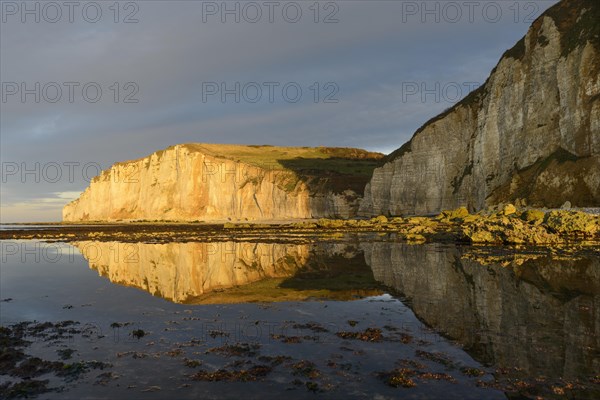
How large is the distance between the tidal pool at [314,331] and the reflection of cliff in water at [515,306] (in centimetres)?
5

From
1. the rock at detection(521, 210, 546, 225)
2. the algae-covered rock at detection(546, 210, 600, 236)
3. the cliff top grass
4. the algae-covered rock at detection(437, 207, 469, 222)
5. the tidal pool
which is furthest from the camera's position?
the cliff top grass

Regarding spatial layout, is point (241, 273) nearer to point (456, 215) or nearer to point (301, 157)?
point (456, 215)

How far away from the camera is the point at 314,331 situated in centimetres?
1144

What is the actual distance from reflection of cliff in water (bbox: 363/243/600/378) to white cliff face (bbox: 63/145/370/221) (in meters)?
86.0

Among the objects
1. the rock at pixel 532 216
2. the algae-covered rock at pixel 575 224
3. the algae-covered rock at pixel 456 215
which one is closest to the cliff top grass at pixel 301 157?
the algae-covered rock at pixel 456 215

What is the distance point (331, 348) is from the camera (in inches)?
391

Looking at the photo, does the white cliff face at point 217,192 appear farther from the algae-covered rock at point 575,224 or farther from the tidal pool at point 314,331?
the tidal pool at point 314,331

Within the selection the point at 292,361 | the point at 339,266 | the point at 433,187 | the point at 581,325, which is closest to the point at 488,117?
the point at 433,187

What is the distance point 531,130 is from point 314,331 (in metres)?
52.8

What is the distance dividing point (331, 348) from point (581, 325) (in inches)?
262

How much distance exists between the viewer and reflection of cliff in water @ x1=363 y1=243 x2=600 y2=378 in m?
8.76

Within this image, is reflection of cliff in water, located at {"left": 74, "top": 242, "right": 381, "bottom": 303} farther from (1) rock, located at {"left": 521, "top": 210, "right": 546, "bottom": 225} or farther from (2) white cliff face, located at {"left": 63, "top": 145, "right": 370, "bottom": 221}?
(2) white cliff face, located at {"left": 63, "top": 145, "right": 370, "bottom": 221}

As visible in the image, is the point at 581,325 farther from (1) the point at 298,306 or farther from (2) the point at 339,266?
(2) the point at 339,266

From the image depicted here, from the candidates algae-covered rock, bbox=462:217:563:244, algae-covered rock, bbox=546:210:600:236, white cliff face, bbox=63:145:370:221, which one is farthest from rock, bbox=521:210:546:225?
white cliff face, bbox=63:145:370:221
